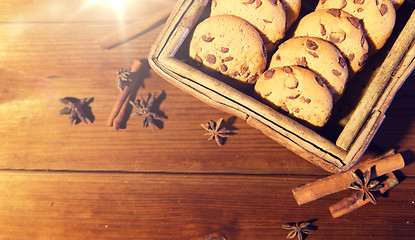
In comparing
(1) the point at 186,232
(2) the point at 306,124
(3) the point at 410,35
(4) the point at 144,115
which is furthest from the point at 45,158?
(3) the point at 410,35

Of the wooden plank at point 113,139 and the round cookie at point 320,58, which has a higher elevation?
the round cookie at point 320,58

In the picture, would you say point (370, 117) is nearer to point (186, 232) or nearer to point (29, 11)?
point (186, 232)

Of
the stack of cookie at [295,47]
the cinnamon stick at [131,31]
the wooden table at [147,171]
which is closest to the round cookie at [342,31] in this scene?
the stack of cookie at [295,47]

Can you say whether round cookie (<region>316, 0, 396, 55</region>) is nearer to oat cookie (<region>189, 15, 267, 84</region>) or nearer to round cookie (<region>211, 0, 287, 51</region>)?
round cookie (<region>211, 0, 287, 51</region>)

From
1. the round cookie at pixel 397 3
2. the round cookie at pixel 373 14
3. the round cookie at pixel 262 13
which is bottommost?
the round cookie at pixel 262 13

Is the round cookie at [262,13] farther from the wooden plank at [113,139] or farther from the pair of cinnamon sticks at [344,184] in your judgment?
the pair of cinnamon sticks at [344,184]

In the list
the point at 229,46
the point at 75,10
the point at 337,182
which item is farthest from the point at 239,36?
the point at 75,10
